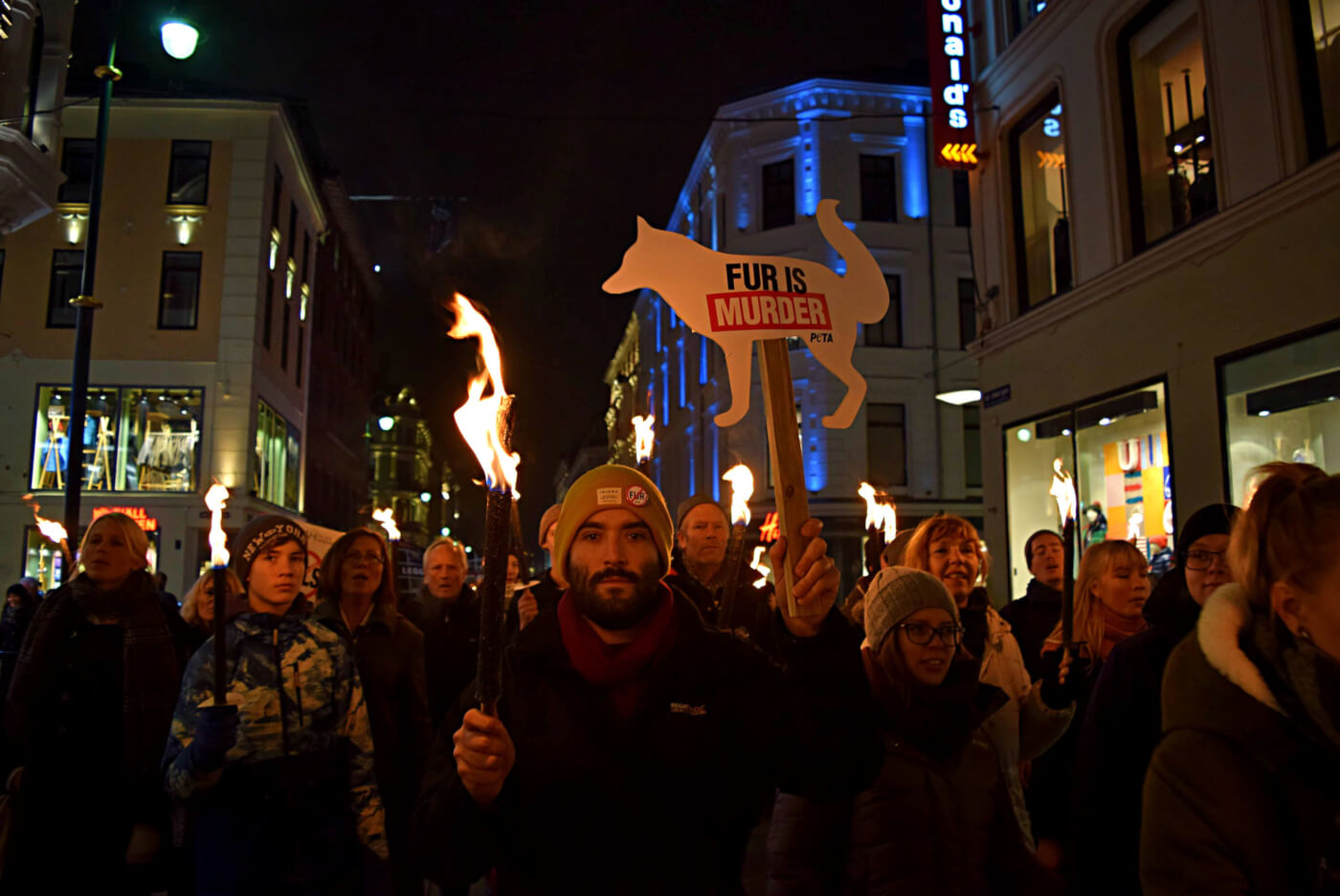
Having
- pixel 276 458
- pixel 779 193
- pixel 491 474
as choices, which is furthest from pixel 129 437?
pixel 491 474

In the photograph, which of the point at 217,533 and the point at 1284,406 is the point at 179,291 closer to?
the point at 1284,406

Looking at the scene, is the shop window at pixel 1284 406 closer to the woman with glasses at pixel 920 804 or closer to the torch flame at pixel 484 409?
the woman with glasses at pixel 920 804

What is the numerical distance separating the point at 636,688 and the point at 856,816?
1.14 m

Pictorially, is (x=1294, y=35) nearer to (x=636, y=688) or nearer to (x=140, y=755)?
(x=636, y=688)

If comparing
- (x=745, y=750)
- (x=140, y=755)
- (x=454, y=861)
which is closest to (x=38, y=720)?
(x=140, y=755)

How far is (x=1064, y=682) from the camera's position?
11.6ft

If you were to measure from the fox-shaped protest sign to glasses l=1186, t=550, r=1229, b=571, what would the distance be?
160 cm

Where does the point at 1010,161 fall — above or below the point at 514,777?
above

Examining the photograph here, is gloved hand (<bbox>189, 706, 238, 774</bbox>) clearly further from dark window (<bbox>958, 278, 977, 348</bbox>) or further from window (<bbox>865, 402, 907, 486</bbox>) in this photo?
dark window (<bbox>958, 278, 977, 348</bbox>)

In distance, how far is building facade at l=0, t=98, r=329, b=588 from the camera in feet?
79.2

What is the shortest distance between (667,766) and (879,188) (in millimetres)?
29868

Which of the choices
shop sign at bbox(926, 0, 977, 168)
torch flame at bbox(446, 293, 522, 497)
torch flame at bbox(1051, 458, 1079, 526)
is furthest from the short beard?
shop sign at bbox(926, 0, 977, 168)

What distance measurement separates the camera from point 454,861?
2250mm

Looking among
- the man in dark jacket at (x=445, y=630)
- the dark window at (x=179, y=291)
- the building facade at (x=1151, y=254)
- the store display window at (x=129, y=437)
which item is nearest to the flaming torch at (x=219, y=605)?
the man in dark jacket at (x=445, y=630)
